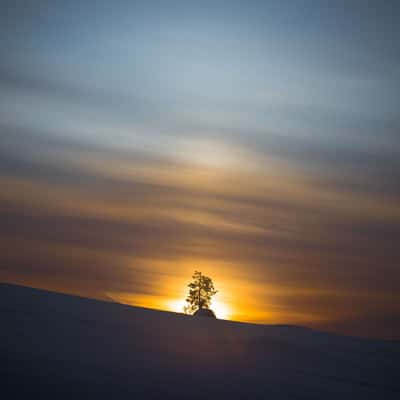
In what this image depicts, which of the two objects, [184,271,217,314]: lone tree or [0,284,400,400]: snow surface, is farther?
[184,271,217,314]: lone tree

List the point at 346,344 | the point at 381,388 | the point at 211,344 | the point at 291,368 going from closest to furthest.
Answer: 1. the point at 381,388
2. the point at 291,368
3. the point at 211,344
4. the point at 346,344

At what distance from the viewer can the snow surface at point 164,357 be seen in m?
5.66

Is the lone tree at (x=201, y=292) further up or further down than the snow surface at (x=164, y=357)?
further up

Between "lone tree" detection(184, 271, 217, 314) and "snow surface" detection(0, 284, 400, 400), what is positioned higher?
"lone tree" detection(184, 271, 217, 314)

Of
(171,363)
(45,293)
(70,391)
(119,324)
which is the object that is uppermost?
(45,293)

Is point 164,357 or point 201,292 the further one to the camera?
point 201,292

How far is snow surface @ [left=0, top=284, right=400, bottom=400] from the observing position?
5664 mm

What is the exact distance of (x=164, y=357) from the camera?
7.04m

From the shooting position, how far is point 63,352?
21.3 ft

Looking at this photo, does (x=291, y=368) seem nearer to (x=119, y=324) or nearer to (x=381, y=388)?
(x=381, y=388)

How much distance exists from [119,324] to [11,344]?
7.67 ft

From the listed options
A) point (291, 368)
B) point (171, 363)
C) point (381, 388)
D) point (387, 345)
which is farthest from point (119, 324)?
point (387, 345)

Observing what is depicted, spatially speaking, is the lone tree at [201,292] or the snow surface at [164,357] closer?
the snow surface at [164,357]

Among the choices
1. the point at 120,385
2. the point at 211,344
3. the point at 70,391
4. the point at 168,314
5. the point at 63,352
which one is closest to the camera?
the point at 70,391
